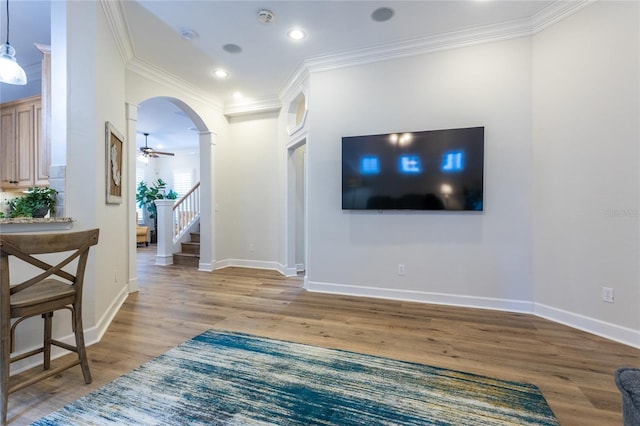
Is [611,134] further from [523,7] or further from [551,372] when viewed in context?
[551,372]

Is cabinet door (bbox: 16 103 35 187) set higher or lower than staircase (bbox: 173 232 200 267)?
higher

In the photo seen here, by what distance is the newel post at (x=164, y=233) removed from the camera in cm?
592

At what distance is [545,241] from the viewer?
305cm

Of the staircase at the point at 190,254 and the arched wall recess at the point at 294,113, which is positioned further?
the staircase at the point at 190,254

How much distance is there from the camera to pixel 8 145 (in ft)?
13.0

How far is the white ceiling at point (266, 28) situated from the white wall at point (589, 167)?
1.85 ft

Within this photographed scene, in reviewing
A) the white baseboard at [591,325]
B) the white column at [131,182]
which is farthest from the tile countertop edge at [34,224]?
the white baseboard at [591,325]

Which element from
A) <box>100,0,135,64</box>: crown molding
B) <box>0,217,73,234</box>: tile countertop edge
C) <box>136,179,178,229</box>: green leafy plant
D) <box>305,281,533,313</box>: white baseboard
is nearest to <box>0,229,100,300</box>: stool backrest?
<box>0,217,73,234</box>: tile countertop edge

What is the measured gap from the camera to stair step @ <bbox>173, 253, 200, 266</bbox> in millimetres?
5809

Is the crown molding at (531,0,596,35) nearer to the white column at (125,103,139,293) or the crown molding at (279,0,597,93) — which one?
the crown molding at (279,0,597,93)

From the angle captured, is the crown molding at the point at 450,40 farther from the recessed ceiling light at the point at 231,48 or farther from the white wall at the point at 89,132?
the white wall at the point at 89,132

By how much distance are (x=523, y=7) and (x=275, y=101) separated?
3663mm

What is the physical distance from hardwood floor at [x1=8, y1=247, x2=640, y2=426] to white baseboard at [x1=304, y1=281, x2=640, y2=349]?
0.31 ft

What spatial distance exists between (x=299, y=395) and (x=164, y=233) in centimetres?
521
